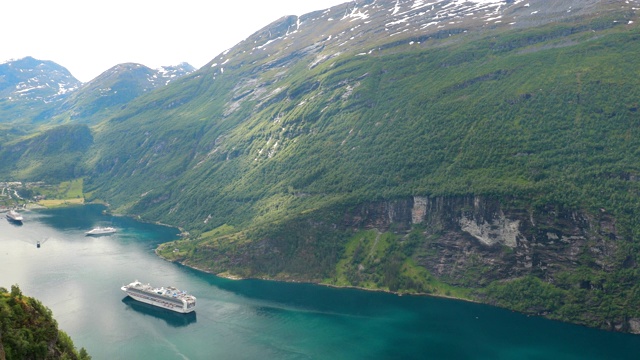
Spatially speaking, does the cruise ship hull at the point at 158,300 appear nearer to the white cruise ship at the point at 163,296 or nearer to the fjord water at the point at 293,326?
the white cruise ship at the point at 163,296

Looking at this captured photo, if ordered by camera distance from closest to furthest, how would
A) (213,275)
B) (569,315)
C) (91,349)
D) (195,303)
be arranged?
(91,349), (569,315), (195,303), (213,275)

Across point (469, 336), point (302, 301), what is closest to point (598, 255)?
point (469, 336)


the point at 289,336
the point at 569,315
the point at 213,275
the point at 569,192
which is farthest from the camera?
the point at 213,275

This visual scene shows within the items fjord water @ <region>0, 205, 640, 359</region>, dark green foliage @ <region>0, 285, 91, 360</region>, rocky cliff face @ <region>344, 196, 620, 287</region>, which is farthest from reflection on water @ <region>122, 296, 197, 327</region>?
rocky cliff face @ <region>344, 196, 620, 287</region>

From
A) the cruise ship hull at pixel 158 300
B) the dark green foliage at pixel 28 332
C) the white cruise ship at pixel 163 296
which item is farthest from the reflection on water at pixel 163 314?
the dark green foliage at pixel 28 332

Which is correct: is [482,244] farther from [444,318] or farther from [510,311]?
[444,318]

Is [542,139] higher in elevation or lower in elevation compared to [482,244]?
higher
